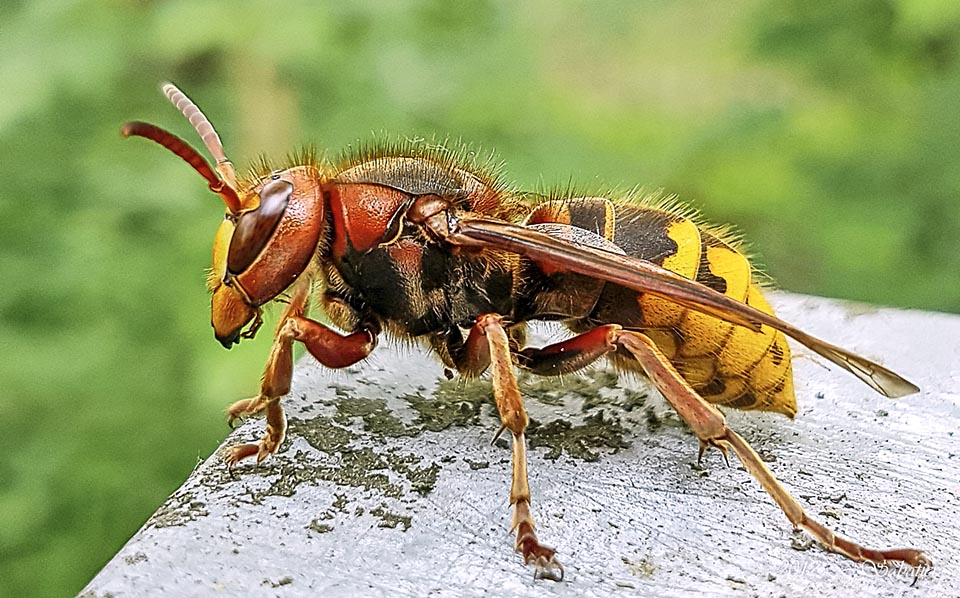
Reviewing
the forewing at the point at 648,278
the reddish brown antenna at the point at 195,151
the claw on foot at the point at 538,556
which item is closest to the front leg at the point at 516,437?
the claw on foot at the point at 538,556

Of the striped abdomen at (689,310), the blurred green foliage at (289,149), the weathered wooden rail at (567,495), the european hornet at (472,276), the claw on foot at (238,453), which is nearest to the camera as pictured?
the weathered wooden rail at (567,495)

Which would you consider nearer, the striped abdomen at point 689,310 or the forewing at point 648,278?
the forewing at point 648,278

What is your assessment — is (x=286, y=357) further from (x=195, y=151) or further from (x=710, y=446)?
(x=710, y=446)

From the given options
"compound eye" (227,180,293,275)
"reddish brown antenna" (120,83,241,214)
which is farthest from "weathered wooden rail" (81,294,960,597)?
"reddish brown antenna" (120,83,241,214)

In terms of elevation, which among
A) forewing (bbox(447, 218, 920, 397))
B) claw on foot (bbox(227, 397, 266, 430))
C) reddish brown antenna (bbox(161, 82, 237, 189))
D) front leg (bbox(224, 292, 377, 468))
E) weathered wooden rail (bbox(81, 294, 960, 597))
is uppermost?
reddish brown antenna (bbox(161, 82, 237, 189))

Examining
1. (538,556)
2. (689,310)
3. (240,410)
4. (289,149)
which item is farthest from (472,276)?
(289,149)

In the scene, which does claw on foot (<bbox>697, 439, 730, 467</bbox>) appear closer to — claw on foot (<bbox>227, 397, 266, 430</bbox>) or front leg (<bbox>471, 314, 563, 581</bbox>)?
front leg (<bbox>471, 314, 563, 581</bbox>)

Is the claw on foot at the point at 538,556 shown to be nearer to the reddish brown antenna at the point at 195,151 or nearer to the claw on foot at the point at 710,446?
the claw on foot at the point at 710,446
